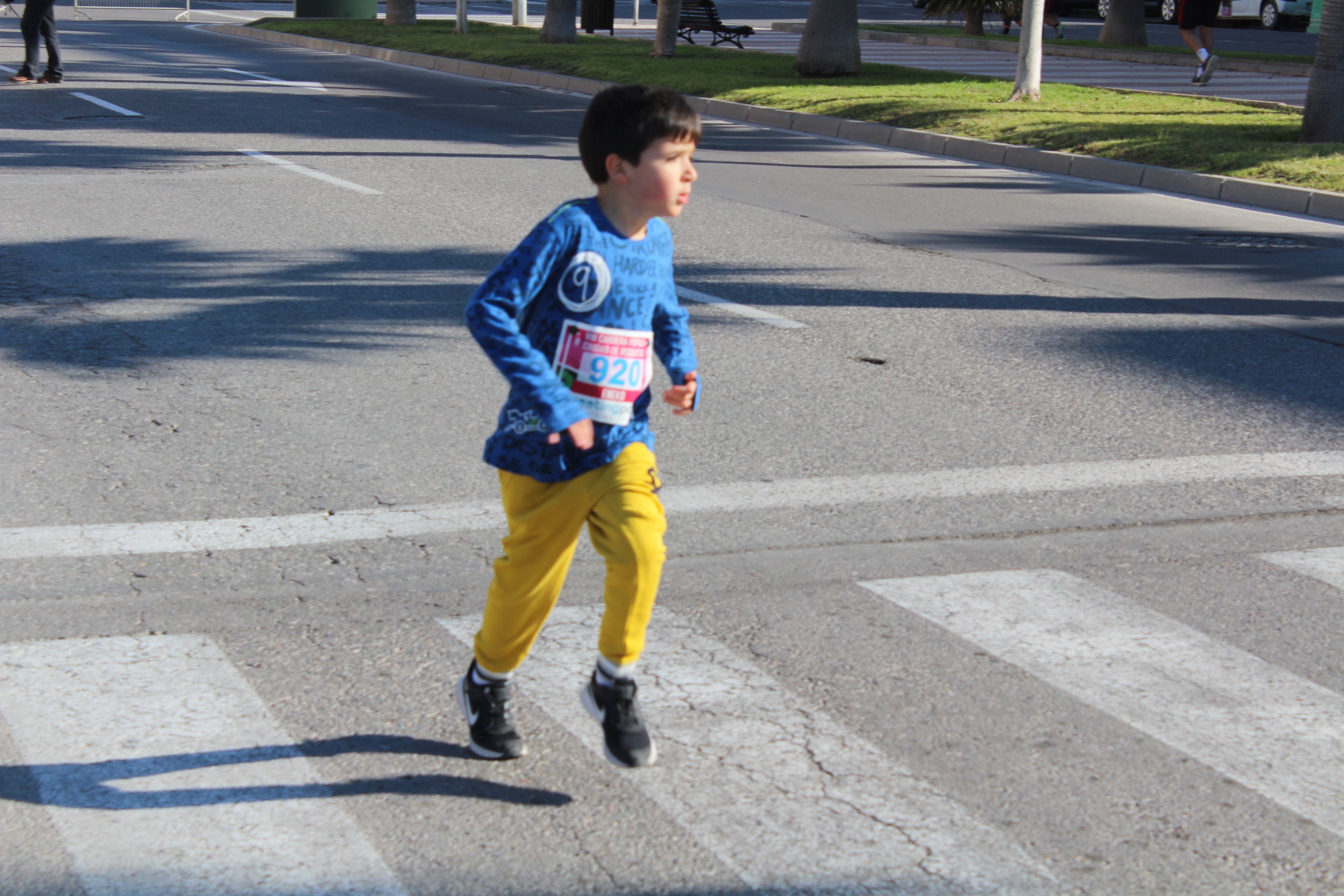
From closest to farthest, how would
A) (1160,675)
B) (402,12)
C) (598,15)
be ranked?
(1160,675), (598,15), (402,12)

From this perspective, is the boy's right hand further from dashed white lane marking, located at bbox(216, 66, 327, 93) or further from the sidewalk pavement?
dashed white lane marking, located at bbox(216, 66, 327, 93)

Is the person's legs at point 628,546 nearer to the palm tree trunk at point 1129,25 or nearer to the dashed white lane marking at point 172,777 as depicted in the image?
the dashed white lane marking at point 172,777

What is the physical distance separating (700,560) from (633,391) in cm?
140

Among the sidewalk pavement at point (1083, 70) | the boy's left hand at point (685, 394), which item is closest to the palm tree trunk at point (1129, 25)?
the sidewalk pavement at point (1083, 70)

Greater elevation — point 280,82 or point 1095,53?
point 1095,53

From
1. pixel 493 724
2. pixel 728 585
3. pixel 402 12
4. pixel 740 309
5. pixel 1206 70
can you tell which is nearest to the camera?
pixel 493 724

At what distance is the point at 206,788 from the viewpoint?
304cm

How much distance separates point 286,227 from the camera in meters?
9.45

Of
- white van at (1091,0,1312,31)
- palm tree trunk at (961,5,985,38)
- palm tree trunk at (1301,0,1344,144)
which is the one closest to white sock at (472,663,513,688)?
palm tree trunk at (1301,0,1344,144)

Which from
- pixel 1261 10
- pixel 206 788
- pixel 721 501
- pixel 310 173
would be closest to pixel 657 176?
pixel 206 788

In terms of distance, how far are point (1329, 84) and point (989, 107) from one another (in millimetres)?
3820

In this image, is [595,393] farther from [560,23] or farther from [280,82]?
[560,23]

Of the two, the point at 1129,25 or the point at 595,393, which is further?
the point at 1129,25

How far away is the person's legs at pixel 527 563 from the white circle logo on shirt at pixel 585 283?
34cm
